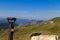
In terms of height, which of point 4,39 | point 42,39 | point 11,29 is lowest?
point 4,39

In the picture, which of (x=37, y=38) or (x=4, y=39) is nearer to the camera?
(x=37, y=38)

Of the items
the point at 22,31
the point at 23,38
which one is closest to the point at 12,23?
the point at 23,38

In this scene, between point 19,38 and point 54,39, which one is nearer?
point 54,39

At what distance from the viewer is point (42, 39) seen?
20.3 m

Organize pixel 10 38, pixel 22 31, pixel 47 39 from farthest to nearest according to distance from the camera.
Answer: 1. pixel 22 31
2. pixel 47 39
3. pixel 10 38

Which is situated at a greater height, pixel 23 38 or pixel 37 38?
pixel 37 38

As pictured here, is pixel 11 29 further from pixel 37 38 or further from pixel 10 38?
pixel 37 38

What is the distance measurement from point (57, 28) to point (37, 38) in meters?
26.1

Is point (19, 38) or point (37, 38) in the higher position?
point (37, 38)

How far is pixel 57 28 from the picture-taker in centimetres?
4619

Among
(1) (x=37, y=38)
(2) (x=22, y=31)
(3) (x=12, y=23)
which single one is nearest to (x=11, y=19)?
(3) (x=12, y=23)

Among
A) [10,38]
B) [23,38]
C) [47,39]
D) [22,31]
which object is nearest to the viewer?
[10,38]

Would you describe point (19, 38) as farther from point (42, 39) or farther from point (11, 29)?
point (11, 29)

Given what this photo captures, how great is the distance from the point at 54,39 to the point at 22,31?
26.3 meters
